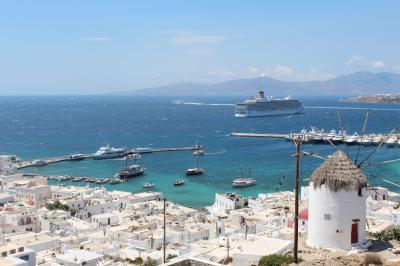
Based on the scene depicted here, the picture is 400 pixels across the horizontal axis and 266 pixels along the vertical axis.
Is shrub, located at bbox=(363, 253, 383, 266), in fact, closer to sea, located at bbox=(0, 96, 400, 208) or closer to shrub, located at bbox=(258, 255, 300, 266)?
shrub, located at bbox=(258, 255, 300, 266)

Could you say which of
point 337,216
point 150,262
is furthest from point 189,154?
point 337,216

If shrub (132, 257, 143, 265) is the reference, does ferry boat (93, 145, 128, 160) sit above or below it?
below

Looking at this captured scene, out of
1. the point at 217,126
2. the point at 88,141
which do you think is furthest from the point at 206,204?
the point at 217,126

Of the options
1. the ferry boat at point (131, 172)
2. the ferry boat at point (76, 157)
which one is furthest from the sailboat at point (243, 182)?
the ferry boat at point (76, 157)

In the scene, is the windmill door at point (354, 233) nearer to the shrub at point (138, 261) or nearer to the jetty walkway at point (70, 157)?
the shrub at point (138, 261)

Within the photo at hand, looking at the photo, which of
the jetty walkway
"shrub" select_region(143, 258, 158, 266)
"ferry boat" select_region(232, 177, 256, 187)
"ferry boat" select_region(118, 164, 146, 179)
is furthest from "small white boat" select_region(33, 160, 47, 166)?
"shrub" select_region(143, 258, 158, 266)

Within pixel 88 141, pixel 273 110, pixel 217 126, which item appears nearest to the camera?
pixel 88 141

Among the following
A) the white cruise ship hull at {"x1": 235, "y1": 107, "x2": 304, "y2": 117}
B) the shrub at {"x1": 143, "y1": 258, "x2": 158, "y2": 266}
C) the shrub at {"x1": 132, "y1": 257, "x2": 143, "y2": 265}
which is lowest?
the shrub at {"x1": 132, "y1": 257, "x2": 143, "y2": 265}

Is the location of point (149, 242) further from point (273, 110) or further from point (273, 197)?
point (273, 110)

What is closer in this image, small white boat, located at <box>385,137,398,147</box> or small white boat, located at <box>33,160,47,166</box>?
small white boat, located at <box>33,160,47,166</box>
